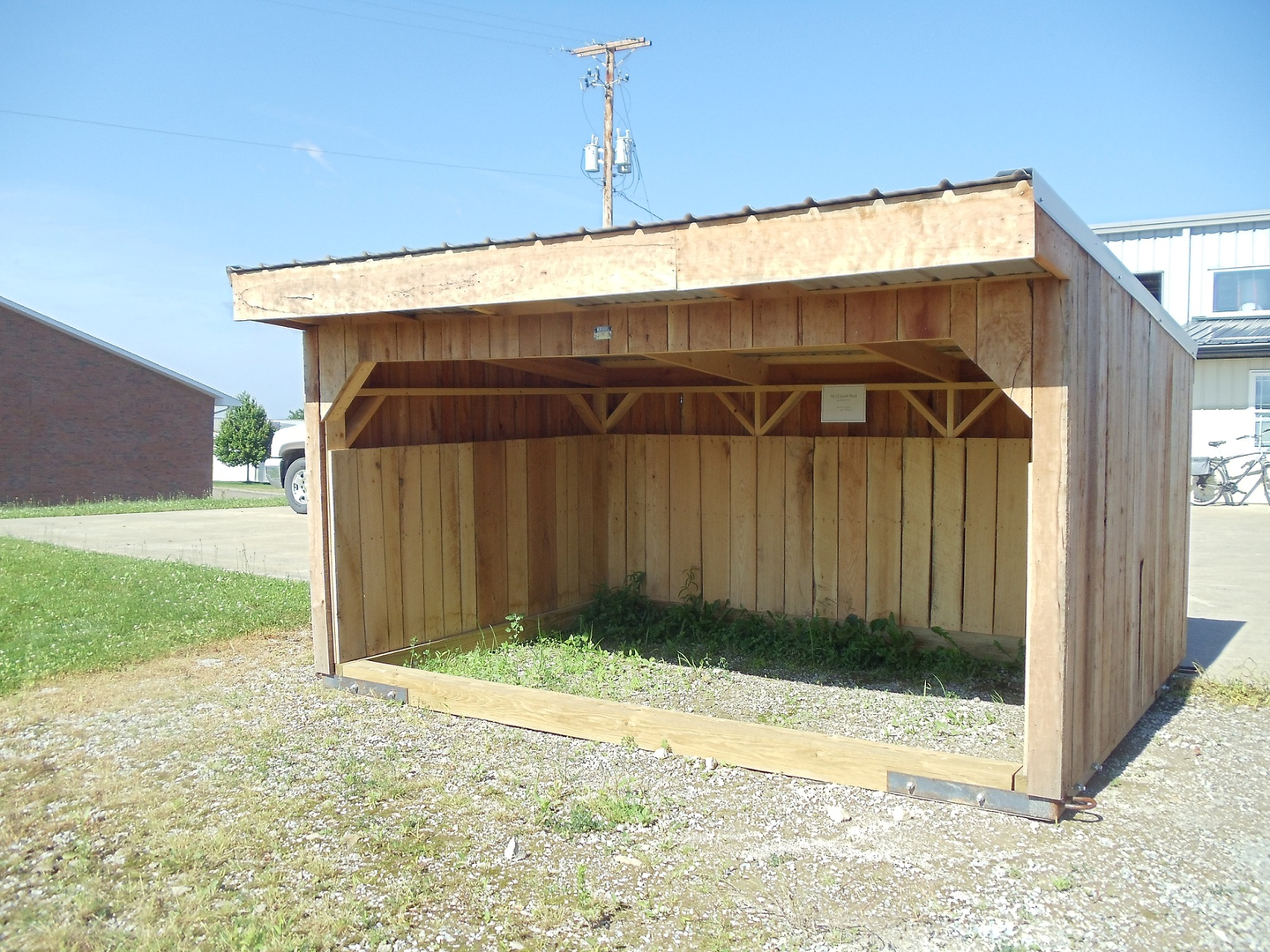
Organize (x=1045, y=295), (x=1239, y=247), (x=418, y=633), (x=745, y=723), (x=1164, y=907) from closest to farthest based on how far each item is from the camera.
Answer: (x=1164, y=907)
(x=1045, y=295)
(x=745, y=723)
(x=418, y=633)
(x=1239, y=247)

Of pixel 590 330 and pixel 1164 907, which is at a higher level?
pixel 590 330

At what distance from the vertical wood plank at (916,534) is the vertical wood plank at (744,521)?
1.16 m

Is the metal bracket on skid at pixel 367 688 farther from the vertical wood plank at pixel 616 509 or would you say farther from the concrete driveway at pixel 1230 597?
the concrete driveway at pixel 1230 597

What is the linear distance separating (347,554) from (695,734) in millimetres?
2558

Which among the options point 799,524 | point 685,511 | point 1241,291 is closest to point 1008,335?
point 799,524

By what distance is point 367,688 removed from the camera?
5773mm

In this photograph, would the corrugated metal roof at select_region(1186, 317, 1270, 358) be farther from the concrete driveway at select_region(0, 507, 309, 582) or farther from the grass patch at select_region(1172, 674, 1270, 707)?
the concrete driveway at select_region(0, 507, 309, 582)

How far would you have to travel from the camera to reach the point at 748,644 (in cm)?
705

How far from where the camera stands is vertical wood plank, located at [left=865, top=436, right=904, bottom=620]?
6.95 metres

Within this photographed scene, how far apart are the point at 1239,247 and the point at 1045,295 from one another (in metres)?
18.4

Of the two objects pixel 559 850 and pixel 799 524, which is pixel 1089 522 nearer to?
pixel 559 850

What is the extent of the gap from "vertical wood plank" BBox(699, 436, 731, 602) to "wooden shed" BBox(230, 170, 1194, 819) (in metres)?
0.02

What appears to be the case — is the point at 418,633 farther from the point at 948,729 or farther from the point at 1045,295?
the point at 1045,295

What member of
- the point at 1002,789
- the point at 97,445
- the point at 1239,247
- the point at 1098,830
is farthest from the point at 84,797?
the point at 97,445
